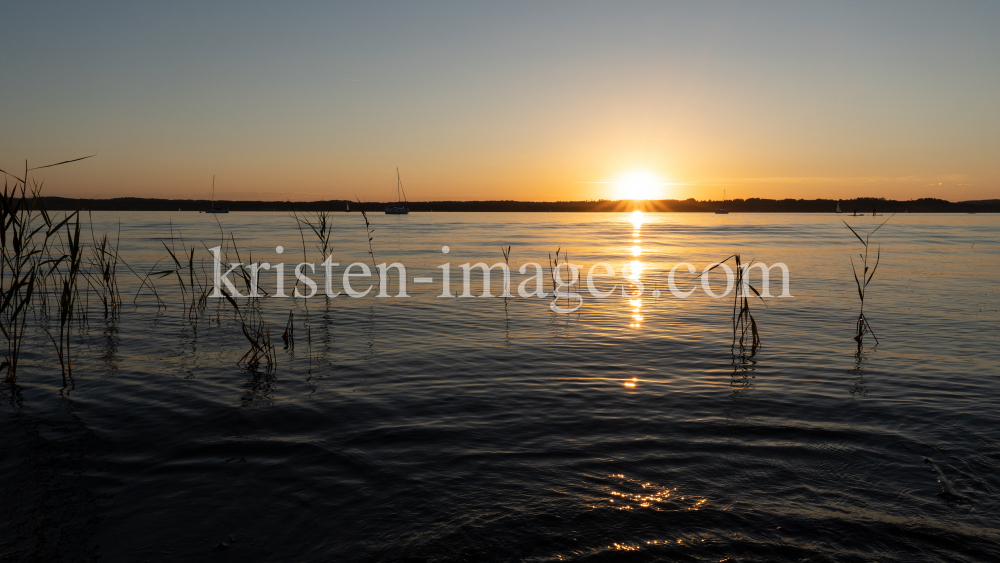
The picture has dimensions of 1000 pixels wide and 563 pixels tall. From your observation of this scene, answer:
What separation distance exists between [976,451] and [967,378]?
393 centimetres

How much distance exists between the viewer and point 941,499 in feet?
18.7

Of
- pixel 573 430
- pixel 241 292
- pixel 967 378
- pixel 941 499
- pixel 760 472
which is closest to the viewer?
pixel 941 499

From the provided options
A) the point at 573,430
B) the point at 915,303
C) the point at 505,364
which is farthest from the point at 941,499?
the point at 915,303

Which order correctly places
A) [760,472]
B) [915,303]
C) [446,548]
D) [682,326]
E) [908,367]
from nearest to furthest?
[446,548], [760,472], [908,367], [682,326], [915,303]

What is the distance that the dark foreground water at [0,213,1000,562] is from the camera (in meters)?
5.04

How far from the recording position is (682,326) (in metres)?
15.1

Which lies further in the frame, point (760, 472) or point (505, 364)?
point (505, 364)

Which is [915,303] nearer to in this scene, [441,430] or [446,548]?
[441,430]

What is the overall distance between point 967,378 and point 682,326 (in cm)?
603

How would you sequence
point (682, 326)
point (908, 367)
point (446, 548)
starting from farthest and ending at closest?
point (682, 326)
point (908, 367)
point (446, 548)

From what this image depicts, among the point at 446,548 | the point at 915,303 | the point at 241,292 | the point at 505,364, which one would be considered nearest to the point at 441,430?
the point at 446,548

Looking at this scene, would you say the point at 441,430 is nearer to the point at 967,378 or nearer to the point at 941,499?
the point at 941,499

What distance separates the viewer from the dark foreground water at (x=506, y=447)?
5039 millimetres

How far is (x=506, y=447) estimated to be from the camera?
6988 millimetres
